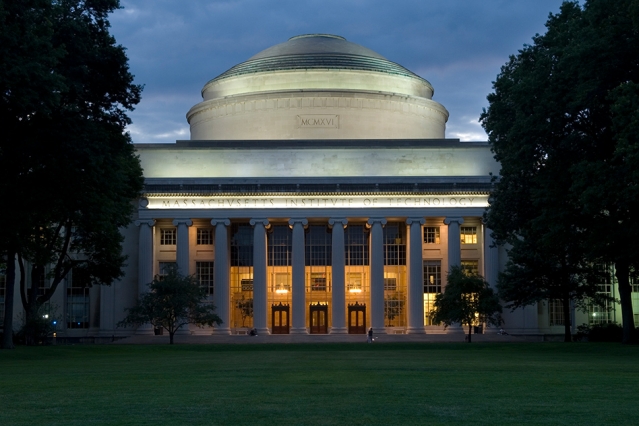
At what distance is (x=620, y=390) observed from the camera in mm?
19969

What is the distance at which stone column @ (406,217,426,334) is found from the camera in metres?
84.1

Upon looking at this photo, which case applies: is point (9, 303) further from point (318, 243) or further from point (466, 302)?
point (318, 243)

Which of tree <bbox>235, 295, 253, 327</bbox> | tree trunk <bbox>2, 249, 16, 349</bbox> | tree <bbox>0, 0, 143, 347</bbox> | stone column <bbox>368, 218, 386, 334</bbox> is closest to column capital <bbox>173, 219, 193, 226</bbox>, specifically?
tree <bbox>235, 295, 253, 327</bbox>

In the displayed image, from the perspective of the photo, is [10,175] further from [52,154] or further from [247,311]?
[247,311]

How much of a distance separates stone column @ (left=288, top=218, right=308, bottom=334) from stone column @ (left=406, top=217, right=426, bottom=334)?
8683 millimetres

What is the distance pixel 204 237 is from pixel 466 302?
26306mm

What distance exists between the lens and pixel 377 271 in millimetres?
84625

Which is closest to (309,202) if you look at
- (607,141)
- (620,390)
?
(607,141)

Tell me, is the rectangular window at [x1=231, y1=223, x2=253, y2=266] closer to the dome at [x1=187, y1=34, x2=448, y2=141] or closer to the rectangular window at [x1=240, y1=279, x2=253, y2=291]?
the rectangular window at [x1=240, y1=279, x2=253, y2=291]

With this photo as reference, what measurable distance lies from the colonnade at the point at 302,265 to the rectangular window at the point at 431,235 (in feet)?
9.92

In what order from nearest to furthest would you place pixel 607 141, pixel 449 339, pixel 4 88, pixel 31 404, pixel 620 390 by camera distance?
1. pixel 31 404
2. pixel 620 390
3. pixel 4 88
4. pixel 607 141
5. pixel 449 339

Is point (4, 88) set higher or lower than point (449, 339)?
higher

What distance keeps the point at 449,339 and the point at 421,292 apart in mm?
8325

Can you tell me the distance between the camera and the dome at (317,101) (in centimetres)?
9456
